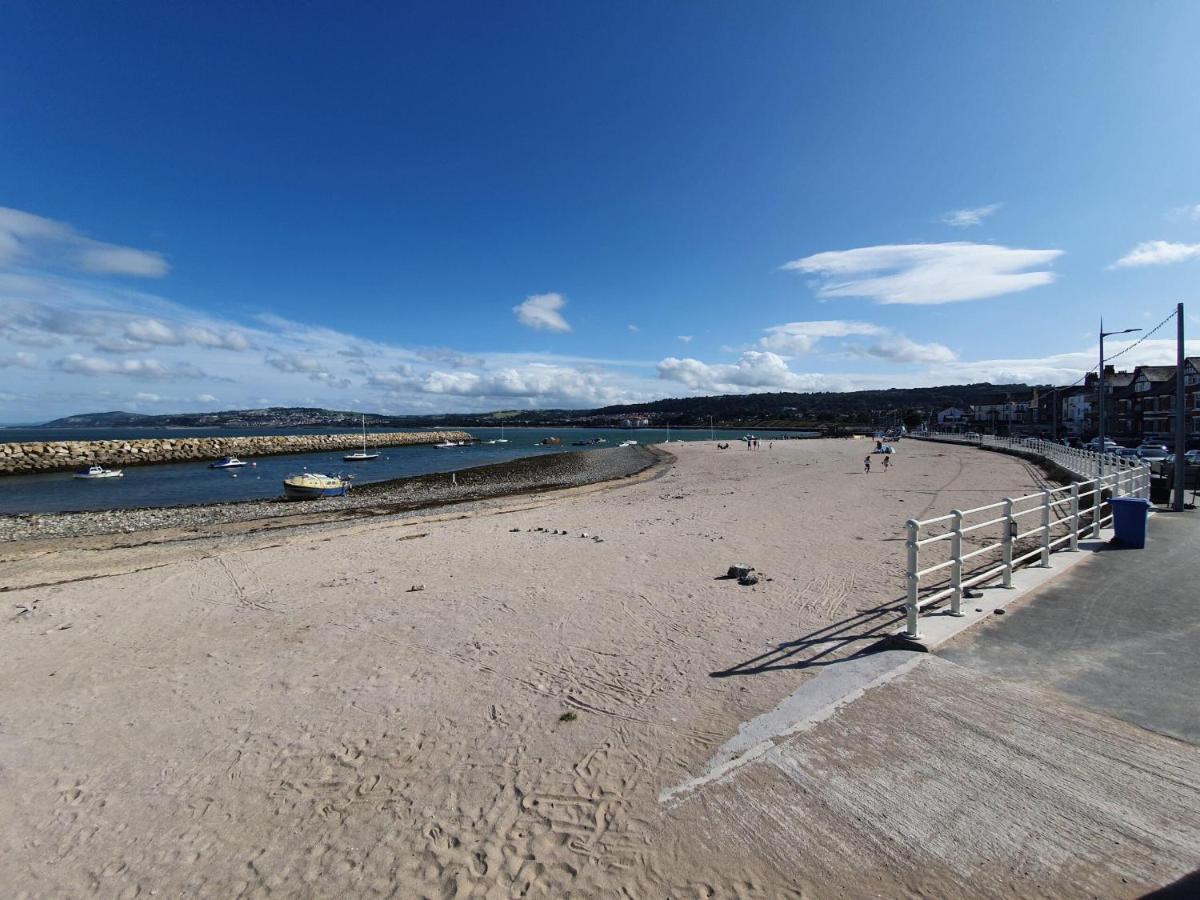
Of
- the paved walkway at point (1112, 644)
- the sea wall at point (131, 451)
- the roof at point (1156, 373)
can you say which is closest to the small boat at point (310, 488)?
the paved walkway at point (1112, 644)

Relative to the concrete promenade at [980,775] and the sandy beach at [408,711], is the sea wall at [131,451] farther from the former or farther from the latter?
the concrete promenade at [980,775]

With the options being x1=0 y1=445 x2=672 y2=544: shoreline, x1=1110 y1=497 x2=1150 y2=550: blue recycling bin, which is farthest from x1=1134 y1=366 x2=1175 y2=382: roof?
x1=1110 y1=497 x2=1150 y2=550: blue recycling bin

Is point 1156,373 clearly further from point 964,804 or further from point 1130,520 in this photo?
point 964,804

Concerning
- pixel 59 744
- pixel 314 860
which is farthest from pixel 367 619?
pixel 314 860

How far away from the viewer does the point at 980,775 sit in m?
3.58

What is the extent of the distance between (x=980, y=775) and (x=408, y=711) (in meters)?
4.60

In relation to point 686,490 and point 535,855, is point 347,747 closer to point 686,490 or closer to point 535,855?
point 535,855

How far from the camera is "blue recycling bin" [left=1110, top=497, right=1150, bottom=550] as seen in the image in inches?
344

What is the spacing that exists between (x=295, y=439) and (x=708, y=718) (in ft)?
306

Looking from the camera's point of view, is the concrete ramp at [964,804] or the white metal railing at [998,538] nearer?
the concrete ramp at [964,804]

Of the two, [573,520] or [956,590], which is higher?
[956,590]

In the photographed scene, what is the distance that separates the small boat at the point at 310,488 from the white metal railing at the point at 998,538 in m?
28.7

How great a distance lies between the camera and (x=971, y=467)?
3162 cm

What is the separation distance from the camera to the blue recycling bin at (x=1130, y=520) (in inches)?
344
